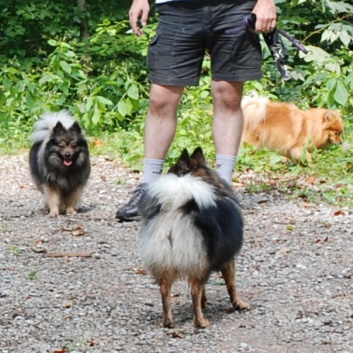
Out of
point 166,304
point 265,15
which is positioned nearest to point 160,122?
point 265,15

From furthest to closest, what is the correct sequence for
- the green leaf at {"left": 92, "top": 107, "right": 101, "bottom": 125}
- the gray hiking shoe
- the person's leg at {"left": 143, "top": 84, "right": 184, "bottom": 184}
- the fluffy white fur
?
1. the green leaf at {"left": 92, "top": 107, "right": 101, "bottom": 125}
2. the gray hiking shoe
3. the person's leg at {"left": 143, "top": 84, "right": 184, "bottom": 184}
4. the fluffy white fur

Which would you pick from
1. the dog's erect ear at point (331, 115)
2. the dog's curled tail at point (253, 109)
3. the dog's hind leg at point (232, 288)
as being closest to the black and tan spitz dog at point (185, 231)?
the dog's hind leg at point (232, 288)

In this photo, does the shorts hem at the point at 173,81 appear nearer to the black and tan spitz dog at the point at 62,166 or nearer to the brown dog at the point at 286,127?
the black and tan spitz dog at the point at 62,166

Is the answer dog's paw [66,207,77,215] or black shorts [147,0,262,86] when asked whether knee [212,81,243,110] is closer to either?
black shorts [147,0,262,86]

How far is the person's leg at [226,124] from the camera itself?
5238 millimetres

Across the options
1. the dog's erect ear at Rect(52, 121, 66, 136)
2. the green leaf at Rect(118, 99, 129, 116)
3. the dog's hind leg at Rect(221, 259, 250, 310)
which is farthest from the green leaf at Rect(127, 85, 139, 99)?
the dog's hind leg at Rect(221, 259, 250, 310)

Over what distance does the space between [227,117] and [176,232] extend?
192 cm

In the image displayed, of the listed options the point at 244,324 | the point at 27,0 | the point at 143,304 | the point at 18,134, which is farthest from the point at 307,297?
the point at 27,0

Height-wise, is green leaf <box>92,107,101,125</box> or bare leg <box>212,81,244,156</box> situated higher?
bare leg <box>212,81,244,156</box>

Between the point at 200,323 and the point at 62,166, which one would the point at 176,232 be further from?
the point at 62,166

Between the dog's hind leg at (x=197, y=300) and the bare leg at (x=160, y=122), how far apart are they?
1860 millimetres

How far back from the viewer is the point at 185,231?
348 centimetres

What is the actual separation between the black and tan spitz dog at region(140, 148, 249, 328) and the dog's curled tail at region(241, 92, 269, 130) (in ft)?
15.7

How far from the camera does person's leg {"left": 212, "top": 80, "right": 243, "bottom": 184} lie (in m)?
5.24
